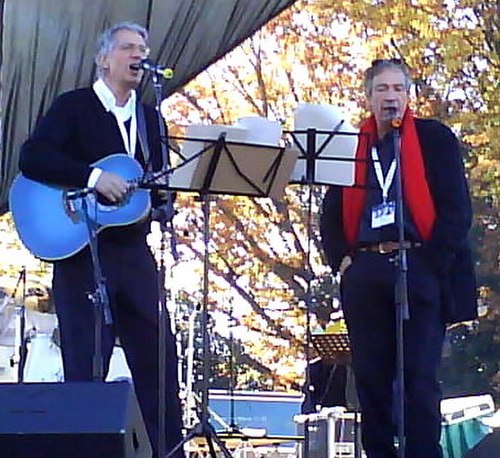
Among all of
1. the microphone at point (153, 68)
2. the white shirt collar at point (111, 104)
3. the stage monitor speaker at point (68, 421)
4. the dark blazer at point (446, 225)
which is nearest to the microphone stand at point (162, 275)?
the microphone at point (153, 68)

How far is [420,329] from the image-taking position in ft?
13.4

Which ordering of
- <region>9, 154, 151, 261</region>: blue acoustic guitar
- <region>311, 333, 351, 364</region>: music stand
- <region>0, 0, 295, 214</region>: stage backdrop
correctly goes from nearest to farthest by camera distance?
<region>9, 154, 151, 261</region>: blue acoustic guitar < <region>0, 0, 295, 214</region>: stage backdrop < <region>311, 333, 351, 364</region>: music stand

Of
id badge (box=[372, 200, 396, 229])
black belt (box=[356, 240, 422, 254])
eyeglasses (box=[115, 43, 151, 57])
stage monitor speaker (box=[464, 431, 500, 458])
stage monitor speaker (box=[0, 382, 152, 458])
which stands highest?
eyeglasses (box=[115, 43, 151, 57])

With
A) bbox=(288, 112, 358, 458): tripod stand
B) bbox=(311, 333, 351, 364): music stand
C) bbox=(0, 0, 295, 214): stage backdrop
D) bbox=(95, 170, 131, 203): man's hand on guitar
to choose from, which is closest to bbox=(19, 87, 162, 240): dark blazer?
bbox=(95, 170, 131, 203): man's hand on guitar

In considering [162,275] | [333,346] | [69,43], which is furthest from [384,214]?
[333,346]

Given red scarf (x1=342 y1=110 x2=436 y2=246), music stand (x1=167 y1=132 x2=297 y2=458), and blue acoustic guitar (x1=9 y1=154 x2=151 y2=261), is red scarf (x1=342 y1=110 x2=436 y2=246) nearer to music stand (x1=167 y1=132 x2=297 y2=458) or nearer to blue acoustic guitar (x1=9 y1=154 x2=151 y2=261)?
music stand (x1=167 y1=132 x2=297 y2=458)

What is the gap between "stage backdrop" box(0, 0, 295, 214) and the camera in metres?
5.25

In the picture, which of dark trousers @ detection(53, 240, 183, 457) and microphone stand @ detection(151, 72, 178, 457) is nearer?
microphone stand @ detection(151, 72, 178, 457)

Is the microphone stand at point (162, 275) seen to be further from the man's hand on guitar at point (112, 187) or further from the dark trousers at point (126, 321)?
the man's hand on guitar at point (112, 187)

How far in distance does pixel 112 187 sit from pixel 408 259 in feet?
3.38

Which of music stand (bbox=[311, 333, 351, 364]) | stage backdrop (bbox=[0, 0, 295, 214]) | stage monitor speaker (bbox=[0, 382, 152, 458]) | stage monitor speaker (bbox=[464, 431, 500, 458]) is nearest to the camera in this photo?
stage monitor speaker (bbox=[0, 382, 152, 458])

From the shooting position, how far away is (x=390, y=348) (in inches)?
163

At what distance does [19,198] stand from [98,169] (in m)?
0.43

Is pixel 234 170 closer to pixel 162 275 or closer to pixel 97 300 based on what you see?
pixel 162 275
